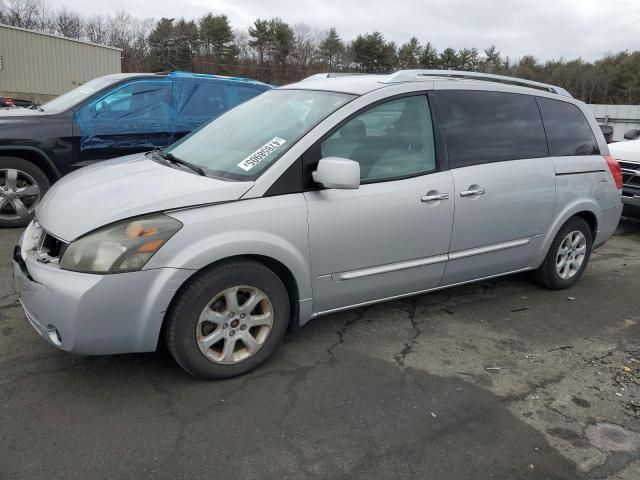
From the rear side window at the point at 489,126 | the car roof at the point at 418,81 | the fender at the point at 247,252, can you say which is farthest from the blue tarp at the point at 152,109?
the fender at the point at 247,252

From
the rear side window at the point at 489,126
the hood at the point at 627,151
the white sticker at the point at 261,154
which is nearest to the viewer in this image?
the white sticker at the point at 261,154

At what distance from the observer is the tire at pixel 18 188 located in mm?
5594

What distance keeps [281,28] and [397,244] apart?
59417mm

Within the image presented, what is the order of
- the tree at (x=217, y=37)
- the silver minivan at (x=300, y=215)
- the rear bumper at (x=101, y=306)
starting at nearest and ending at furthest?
the rear bumper at (x=101, y=306) < the silver minivan at (x=300, y=215) < the tree at (x=217, y=37)

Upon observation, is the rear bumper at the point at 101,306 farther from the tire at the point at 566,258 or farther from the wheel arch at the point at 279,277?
the tire at the point at 566,258

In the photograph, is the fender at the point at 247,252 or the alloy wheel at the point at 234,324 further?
the alloy wheel at the point at 234,324

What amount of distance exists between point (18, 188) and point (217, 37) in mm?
57108

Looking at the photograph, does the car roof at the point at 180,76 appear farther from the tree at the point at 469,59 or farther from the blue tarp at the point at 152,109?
the tree at the point at 469,59

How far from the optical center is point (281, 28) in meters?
58.0

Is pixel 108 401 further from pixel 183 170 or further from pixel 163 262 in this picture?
pixel 183 170

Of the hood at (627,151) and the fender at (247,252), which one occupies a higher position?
the hood at (627,151)

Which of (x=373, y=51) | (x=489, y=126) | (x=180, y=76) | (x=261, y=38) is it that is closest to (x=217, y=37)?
(x=261, y=38)

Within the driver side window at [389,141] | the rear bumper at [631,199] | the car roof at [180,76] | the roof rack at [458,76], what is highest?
the roof rack at [458,76]

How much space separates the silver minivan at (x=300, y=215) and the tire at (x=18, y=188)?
2.61 meters
